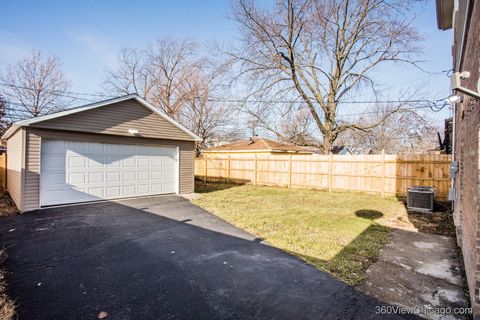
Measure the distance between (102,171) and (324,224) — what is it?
743 centimetres

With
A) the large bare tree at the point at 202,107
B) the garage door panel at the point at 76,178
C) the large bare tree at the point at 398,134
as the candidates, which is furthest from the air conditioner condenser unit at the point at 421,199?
the large bare tree at the point at 202,107

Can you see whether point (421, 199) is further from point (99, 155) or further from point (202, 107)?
point (202, 107)

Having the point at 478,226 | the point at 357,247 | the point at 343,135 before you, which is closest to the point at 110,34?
the point at 357,247

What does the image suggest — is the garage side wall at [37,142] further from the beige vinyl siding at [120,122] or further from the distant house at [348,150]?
the distant house at [348,150]

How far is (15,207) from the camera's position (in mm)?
7883

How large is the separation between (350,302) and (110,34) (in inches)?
635

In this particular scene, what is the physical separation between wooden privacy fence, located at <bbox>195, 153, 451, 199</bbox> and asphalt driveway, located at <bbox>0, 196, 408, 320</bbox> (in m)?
8.36

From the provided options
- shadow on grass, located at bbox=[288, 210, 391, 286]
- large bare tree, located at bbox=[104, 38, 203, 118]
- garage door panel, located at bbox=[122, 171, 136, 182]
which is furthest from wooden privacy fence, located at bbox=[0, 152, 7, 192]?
large bare tree, located at bbox=[104, 38, 203, 118]

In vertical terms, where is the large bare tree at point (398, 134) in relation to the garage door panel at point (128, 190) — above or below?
above

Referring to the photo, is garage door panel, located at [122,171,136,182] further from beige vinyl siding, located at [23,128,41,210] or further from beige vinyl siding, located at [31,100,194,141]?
beige vinyl siding, located at [23,128,41,210]

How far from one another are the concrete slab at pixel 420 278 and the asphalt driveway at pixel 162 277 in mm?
439

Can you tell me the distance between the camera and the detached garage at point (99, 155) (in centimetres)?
750

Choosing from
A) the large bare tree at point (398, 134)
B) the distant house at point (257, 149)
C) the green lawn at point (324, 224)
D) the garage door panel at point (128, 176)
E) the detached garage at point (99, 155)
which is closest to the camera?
the green lawn at point (324, 224)

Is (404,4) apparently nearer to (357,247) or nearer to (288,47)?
(288,47)
